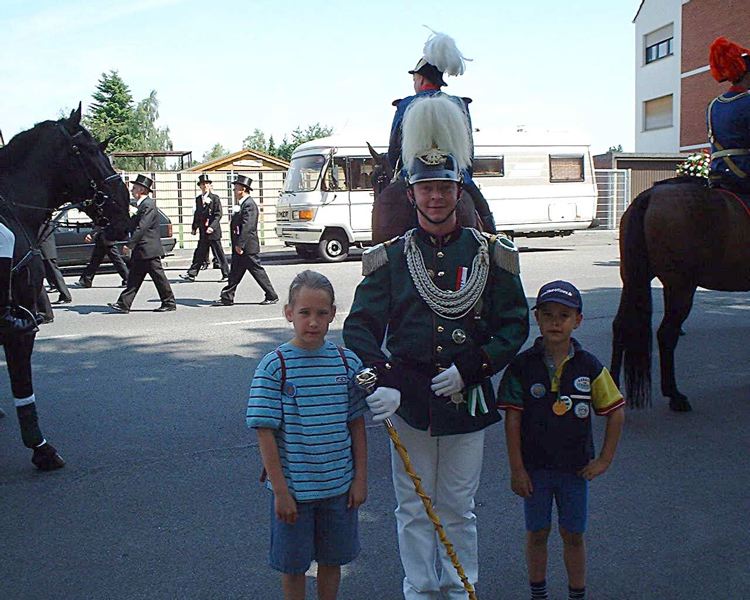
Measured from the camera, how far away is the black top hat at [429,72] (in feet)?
14.8

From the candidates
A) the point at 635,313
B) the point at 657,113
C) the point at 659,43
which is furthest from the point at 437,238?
the point at 659,43

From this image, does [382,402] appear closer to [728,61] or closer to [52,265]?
[728,61]

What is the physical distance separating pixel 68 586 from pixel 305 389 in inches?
62.9

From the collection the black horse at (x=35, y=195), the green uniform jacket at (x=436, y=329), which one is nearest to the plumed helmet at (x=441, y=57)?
the green uniform jacket at (x=436, y=329)

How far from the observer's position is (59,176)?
5.48 meters

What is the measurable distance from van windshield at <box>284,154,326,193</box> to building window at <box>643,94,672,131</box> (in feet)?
86.5

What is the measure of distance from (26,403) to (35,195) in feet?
4.50

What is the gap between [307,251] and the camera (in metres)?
20.8

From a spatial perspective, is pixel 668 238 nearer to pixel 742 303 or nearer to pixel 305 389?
pixel 305 389

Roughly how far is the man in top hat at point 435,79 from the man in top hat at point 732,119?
248 centimetres

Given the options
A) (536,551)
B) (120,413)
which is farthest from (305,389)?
(120,413)

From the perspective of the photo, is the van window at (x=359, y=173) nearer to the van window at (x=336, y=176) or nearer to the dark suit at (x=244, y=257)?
the van window at (x=336, y=176)

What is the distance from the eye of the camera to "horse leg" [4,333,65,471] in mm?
4914

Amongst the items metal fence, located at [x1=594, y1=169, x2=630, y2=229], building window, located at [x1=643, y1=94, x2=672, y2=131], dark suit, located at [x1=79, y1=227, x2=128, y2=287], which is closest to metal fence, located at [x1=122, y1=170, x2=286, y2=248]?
dark suit, located at [x1=79, y1=227, x2=128, y2=287]
